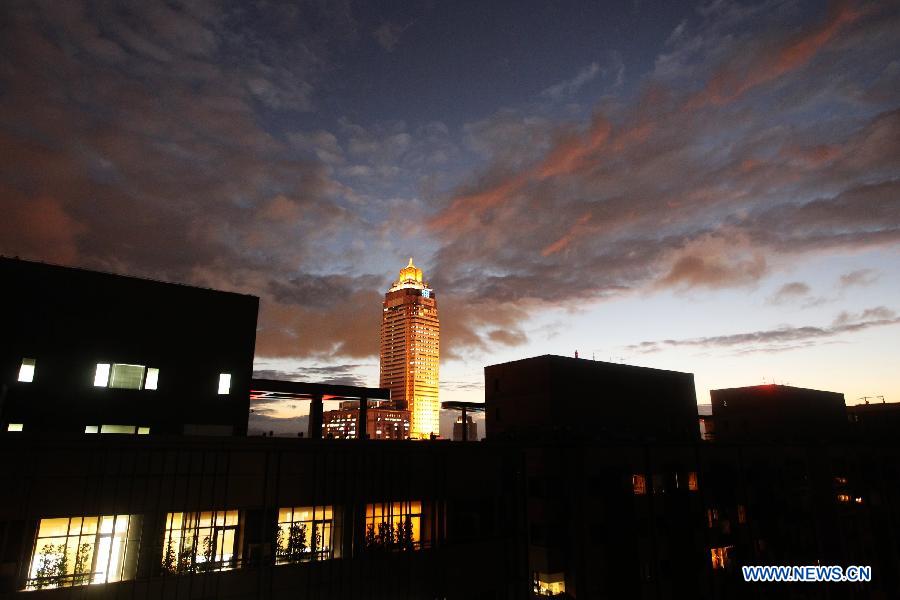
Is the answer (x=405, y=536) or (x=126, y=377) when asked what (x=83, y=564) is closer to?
(x=126, y=377)

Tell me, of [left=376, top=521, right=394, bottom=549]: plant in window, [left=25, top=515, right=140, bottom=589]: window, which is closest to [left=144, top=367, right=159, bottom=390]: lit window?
[left=25, top=515, right=140, bottom=589]: window

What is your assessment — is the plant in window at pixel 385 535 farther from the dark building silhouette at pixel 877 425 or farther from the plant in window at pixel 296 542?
the dark building silhouette at pixel 877 425

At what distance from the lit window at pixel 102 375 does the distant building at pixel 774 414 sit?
80.9 metres

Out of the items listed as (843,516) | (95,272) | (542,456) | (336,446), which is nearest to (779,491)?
(843,516)

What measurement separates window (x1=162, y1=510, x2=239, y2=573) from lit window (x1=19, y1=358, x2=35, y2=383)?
1367 cm

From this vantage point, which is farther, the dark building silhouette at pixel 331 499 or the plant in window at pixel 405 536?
the plant in window at pixel 405 536

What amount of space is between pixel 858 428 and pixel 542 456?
75538 mm

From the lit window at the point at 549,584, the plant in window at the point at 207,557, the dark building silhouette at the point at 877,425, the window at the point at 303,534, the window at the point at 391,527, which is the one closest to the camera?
the plant in window at the point at 207,557

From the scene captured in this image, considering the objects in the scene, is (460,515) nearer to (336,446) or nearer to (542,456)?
(336,446)

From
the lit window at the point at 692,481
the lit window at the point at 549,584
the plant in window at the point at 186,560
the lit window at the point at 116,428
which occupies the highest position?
the lit window at the point at 116,428

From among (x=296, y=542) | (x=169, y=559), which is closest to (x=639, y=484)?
(x=296, y=542)

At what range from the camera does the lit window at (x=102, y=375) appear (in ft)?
96.3

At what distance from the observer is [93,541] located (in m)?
19.9

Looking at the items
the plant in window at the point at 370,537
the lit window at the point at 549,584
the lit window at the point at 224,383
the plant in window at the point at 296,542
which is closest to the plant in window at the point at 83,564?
the plant in window at the point at 296,542
